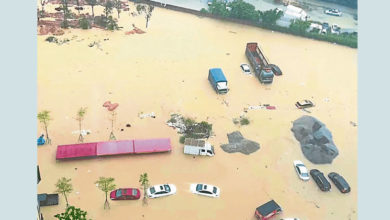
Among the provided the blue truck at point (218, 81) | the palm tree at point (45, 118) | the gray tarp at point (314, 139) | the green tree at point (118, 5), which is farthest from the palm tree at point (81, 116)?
the green tree at point (118, 5)

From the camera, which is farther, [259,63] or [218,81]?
[259,63]

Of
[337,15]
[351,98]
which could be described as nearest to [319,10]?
[337,15]

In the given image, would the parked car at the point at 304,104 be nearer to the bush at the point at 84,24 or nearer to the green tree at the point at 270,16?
the green tree at the point at 270,16

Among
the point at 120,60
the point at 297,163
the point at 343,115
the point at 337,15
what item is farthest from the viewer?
the point at 337,15

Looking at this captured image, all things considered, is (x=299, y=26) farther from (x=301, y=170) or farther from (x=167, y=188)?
(x=167, y=188)

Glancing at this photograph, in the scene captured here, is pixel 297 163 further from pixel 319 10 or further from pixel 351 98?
pixel 319 10

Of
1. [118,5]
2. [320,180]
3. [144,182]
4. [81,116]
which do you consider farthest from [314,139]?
[118,5]

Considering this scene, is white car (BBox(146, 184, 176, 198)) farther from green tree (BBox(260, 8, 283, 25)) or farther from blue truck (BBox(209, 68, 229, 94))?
green tree (BBox(260, 8, 283, 25))
